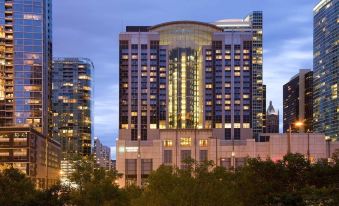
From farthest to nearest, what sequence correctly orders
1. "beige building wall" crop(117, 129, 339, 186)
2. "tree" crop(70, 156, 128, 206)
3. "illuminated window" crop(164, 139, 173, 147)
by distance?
"illuminated window" crop(164, 139, 173, 147), "beige building wall" crop(117, 129, 339, 186), "tree" crop(70, 156, 128, 206)

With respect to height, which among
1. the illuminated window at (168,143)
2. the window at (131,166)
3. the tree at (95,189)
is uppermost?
the illuminated window at (168,143)

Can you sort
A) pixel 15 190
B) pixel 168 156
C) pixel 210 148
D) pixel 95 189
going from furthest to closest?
pixel 168 156 < pixel 210 148 < pixel 95 189 < pixel 15 190

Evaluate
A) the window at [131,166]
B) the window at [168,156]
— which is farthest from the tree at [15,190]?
the window at [168,156]

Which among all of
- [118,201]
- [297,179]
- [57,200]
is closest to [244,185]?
[297,179]

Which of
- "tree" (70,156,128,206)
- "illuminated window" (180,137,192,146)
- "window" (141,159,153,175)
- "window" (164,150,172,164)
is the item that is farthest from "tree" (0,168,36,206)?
"illuminated window" (180,137,192,146)

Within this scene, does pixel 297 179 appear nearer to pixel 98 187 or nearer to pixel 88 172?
pixel 98 187

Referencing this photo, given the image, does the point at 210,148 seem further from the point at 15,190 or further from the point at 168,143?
the point at 15,190

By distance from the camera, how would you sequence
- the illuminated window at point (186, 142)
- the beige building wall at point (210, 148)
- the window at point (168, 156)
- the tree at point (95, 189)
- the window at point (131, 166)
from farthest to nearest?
the illuminated window at point (186, 142) → the window at point (168, 156) → the window at point (131, 166) → the beige building wall at point (210, 148) → the tree at point (95, 189)

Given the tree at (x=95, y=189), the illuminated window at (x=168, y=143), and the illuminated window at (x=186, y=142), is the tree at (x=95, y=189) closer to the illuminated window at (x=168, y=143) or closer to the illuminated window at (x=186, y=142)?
the illuminated window at (x=168, y=143)

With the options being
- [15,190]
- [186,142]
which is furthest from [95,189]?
[186,142]

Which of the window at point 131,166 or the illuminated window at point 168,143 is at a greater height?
the illuminated window at point 168,143

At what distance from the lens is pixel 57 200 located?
5591 centimetres

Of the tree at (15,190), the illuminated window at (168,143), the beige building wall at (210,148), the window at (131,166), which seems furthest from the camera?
the illuminated window at (168,143)

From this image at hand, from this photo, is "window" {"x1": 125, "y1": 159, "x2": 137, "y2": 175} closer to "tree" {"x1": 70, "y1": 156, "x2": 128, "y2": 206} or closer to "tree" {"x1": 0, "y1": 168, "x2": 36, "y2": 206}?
"tree" {"x1": 70, "y1": 156, "x2": 128, "y2": 206}
